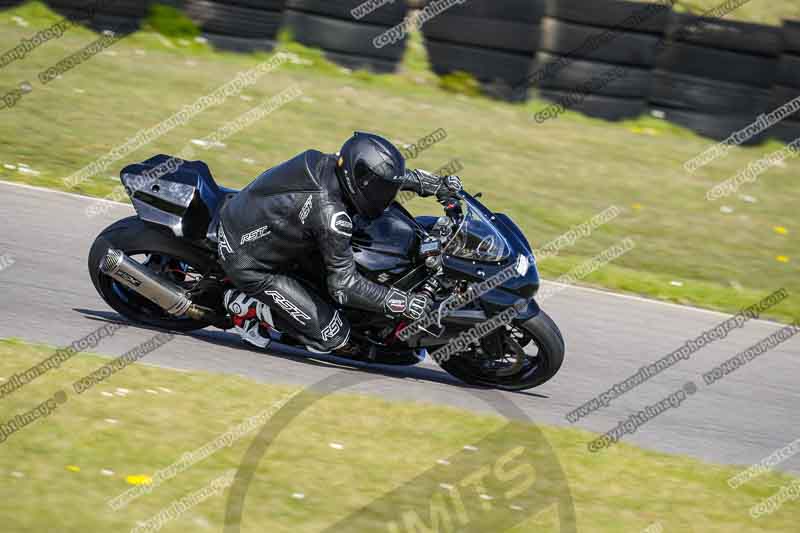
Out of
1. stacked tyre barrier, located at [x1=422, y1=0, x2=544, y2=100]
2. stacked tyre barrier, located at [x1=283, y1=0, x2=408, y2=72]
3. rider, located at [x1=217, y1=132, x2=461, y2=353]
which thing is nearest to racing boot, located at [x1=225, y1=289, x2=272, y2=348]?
rider, located at [x1=217, y1=132, x2=461, y2=353]

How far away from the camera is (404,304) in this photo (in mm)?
6137

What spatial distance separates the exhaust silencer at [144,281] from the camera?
6551mm

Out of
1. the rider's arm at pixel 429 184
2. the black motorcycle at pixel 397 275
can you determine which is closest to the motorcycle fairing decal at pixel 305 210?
the black motorcycle at pixel 397 275

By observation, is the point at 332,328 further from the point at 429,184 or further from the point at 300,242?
the point at 429,184

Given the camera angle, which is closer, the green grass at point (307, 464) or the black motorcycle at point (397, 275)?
the green grass at point (307, 464)

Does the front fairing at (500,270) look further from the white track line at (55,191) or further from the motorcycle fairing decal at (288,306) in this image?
the white track line at (55,191)

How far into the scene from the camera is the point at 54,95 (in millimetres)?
11578

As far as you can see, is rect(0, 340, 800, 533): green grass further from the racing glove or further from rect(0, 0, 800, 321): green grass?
rect(0, 0, 800, 321): green grass

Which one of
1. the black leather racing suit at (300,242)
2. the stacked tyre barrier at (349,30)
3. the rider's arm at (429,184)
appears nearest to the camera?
the black leather racing suit at (300,242)

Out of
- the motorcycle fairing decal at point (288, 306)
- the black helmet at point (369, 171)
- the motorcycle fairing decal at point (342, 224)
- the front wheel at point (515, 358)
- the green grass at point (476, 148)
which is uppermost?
the black helmet at point (369, 171)

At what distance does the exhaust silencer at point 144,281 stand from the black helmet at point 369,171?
4.78 ft

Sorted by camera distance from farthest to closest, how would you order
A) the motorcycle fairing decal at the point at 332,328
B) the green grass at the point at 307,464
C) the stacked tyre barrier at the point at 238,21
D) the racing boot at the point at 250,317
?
the stacked tyre barrier at the point at 238,21
the racing boot at the point at 250,317
the motorcycle fairing decal at the point at 332,328
the green grass at the point at 307,464

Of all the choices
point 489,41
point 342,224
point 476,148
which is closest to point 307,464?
point 342,224

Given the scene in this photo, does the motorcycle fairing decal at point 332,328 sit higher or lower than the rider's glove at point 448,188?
lower
